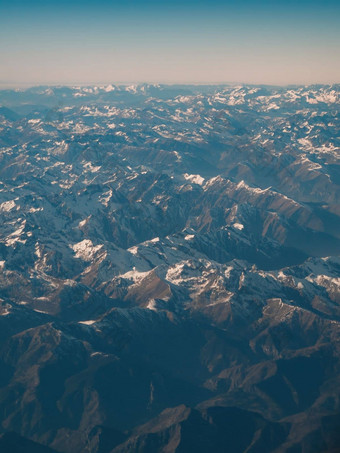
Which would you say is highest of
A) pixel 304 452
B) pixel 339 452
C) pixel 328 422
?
pixel 339 452

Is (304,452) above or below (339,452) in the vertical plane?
below

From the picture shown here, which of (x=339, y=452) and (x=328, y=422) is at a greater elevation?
(x=339, y=452)

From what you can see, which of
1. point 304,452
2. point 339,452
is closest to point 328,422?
point 304,452

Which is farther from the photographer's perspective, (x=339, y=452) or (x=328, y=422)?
(x=328, y=422)

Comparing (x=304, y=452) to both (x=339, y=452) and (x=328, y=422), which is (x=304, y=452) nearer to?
(x=328, y=422)

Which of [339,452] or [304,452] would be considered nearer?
[339,452]
